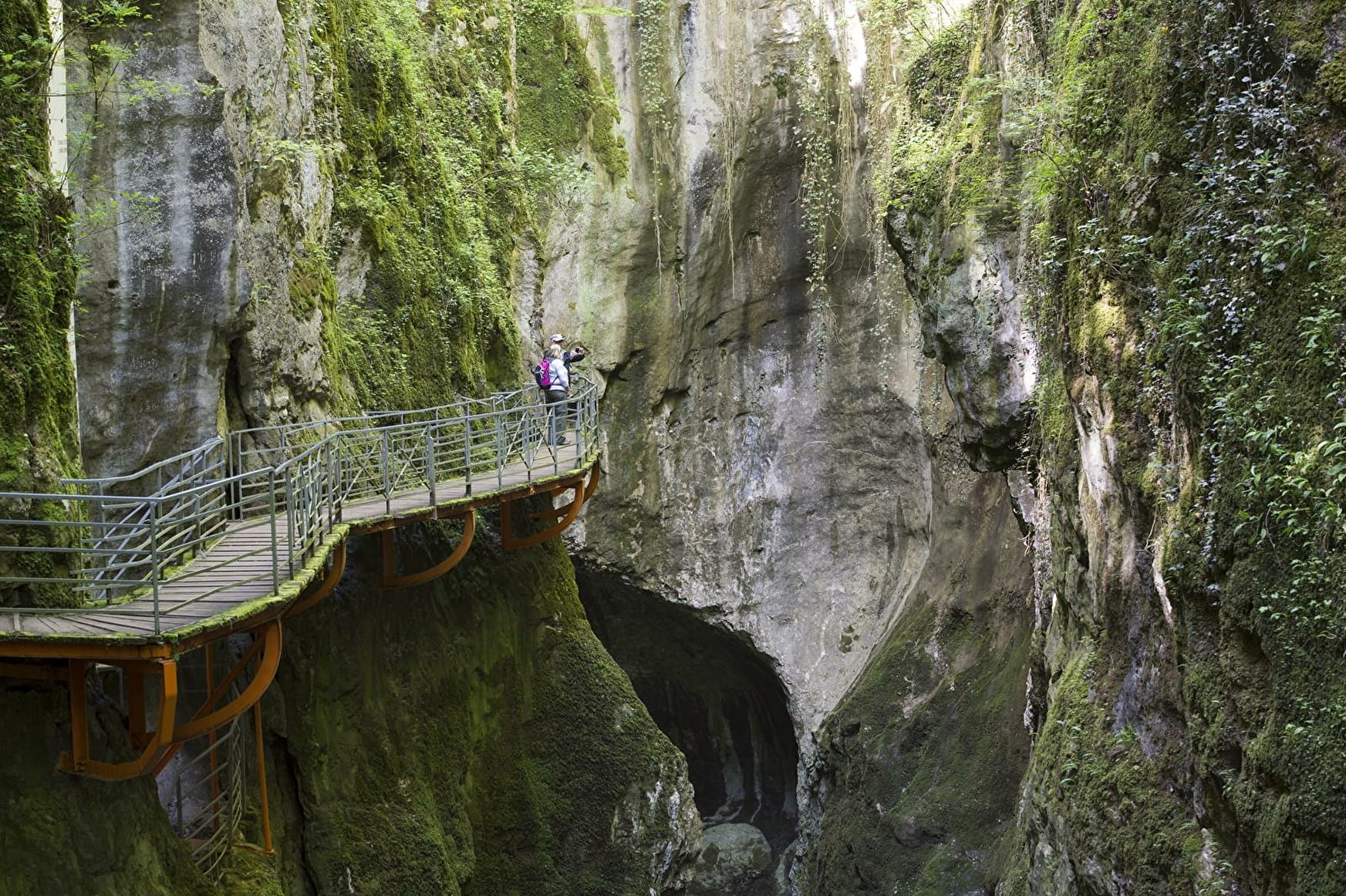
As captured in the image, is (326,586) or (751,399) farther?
(751,399)

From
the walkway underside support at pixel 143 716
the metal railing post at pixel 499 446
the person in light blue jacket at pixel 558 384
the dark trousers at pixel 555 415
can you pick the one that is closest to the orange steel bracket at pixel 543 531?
the dark trousers at pixel 555 415

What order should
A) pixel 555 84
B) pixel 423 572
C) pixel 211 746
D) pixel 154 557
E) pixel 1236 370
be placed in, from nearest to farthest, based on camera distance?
pixel 154 557 → pixel 1236 370 → pixel 211 746 → pixel 423 572 → pixel 555 84

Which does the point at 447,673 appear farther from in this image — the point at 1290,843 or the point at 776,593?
the point at 776,593

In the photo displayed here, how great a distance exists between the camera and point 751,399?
26.0 metres

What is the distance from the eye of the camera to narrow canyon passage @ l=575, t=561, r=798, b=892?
26.6 m

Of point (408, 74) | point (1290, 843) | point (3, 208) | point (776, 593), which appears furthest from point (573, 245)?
point (1290, 843)

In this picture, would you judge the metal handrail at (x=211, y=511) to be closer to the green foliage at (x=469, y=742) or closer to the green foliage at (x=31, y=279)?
the green foliage at (x=31, y=279)

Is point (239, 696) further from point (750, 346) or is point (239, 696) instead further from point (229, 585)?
point (750, 346)

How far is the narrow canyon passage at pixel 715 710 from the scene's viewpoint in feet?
87.4

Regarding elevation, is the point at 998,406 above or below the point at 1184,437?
above

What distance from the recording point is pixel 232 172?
10695 mm

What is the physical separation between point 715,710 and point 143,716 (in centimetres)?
2001

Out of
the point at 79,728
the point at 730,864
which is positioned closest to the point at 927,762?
the point at 730,864

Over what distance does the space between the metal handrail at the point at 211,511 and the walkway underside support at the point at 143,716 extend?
1.16 ft
